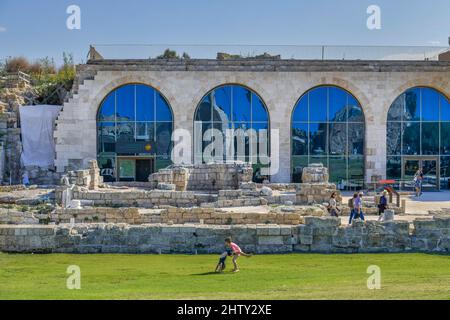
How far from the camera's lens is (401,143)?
40.1 meters

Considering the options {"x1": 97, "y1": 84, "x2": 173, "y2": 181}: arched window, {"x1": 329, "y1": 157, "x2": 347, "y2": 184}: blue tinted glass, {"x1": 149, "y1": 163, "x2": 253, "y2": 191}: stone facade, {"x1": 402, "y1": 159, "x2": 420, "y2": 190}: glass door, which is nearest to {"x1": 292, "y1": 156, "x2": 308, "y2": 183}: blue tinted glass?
{"x1": 329, "y1": 157, "x2": 347, "y2": 184}: blue tinted glass

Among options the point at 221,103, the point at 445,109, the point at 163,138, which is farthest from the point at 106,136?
the point at 445,109

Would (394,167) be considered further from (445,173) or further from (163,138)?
(163,138)

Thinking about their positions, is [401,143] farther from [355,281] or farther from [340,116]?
[355,281]

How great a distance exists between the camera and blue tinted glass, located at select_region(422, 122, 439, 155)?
40094 mm

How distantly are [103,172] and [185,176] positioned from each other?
846cm

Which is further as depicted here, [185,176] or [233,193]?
[185,176]

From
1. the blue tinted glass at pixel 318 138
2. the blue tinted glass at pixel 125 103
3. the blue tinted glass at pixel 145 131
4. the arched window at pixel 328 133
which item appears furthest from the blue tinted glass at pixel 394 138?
the blue tinted glass at pixel 125 103

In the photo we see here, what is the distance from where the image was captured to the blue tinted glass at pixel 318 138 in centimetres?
3984

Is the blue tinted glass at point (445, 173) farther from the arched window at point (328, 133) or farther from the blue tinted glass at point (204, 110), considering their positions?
the blue tinted glass at point (204, 110)

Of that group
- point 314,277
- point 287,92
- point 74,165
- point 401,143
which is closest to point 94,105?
point 74,165

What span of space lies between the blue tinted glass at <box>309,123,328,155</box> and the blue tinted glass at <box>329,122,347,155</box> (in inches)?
15.3

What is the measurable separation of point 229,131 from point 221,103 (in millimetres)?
1827

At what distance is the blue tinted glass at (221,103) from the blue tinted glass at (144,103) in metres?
3.81
